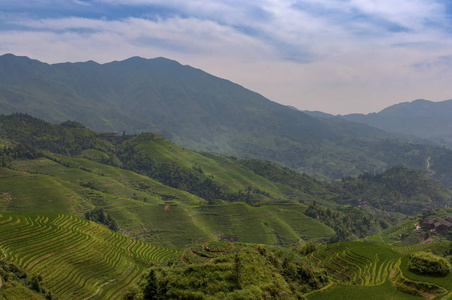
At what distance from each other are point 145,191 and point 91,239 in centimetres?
11363

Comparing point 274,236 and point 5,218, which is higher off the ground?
point 5,218

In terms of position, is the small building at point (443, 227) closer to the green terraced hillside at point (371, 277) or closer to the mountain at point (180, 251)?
the mountain at point (180, 251)

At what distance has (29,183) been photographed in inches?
5261

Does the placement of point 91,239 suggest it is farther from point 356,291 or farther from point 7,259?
point 356,291

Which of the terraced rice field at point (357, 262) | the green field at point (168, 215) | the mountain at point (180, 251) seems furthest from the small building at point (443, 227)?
the terraced rice field at point (357, 262)

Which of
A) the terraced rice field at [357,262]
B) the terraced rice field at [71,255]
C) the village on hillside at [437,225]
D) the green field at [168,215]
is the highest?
the terraced rice field at [357,262]

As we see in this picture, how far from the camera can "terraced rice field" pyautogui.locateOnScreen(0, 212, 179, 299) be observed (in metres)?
58.0

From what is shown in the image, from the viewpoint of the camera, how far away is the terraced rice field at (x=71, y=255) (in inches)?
2283

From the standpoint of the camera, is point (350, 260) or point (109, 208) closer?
point (350, 260)

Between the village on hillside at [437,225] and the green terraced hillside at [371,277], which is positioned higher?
the green terraced hillside at [371,277]

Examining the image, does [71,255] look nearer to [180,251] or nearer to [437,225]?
[180,251]

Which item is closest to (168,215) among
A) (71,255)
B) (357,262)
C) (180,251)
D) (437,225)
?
(180,251)

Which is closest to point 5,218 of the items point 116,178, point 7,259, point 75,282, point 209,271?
point 7,259

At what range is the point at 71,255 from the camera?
66.4 m
